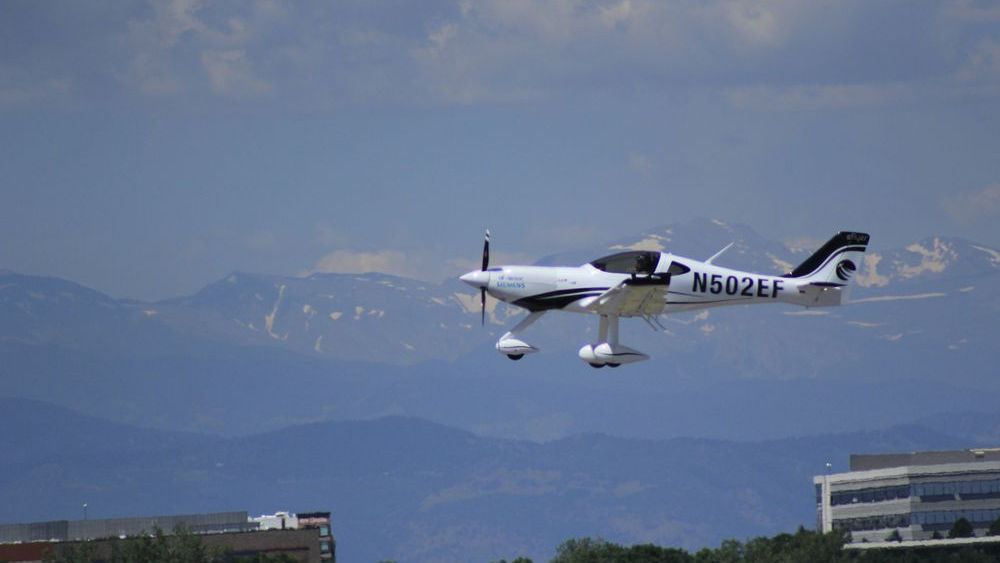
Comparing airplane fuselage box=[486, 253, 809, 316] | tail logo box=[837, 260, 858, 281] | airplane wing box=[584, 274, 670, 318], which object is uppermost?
tail logo box=[837, 260, 858, 281]

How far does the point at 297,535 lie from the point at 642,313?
92.6 metres

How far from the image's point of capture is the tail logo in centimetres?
8894

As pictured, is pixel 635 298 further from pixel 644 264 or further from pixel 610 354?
pixel 610 354

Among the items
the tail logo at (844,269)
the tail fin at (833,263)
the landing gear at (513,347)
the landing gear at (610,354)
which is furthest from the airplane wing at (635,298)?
the tail logo at (844,269)

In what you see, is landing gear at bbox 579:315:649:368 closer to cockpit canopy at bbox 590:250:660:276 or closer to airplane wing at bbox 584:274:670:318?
airplane wing at bbox 584:274:670:318

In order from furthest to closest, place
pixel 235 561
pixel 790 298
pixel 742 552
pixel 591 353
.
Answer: pixel 742 552, pixel 235 561, pixel 790 298, pixel 591 353

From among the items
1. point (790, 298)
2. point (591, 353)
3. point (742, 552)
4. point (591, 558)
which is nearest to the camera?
point (591, 353)

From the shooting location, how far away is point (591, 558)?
169 meters

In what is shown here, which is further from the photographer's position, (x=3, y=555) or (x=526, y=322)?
(x=3, y=555)

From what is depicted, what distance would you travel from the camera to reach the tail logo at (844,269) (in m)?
88.9

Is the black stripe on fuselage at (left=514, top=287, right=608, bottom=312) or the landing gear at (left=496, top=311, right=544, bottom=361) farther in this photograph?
the black stripe on fuselage at (left=514, top=287, right=608, bottom=312)

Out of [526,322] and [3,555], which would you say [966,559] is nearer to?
[3,555]

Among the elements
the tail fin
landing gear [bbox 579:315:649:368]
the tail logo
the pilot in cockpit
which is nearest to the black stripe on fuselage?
the pilot in cockpit

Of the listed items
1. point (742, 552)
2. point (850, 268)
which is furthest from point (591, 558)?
point (850, 268)
